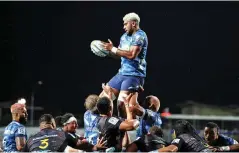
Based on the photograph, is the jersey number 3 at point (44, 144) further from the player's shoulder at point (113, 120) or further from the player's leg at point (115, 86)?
the player's leg at point (115, 86)

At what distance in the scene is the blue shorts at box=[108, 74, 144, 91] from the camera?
30.1 feet

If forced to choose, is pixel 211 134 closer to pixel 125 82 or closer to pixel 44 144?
pixel 125 82

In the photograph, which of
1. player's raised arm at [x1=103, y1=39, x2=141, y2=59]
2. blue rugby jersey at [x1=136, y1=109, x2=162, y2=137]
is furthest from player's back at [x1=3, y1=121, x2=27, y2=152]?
blue rugby jersey at [x1=136, y1=109, x2=162, y2=137]

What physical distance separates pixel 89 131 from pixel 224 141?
303cm

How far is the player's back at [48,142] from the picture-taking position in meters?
7.42

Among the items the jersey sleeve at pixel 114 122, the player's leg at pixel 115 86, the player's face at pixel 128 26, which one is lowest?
the jersey sleeve at pixel 114 122

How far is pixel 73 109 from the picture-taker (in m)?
57.9

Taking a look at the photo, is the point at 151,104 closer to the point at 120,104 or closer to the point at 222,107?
the point at 120,104

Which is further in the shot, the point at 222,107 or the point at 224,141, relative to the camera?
the point at 222,107

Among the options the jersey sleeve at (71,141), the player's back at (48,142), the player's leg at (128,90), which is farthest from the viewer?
the player's leg at (128,90)

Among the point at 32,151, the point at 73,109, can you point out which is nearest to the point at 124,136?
the point at 32,151

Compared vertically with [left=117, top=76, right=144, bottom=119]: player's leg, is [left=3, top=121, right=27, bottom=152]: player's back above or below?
below

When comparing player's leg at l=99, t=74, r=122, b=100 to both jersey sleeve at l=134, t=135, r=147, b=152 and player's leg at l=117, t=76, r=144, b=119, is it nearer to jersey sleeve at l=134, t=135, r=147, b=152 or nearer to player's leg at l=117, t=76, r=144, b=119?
player's leg at l=117, t=76, r=144, b=119

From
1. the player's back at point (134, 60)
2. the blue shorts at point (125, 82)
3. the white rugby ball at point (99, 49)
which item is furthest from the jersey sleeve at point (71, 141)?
the player's back at point (134, 60)
